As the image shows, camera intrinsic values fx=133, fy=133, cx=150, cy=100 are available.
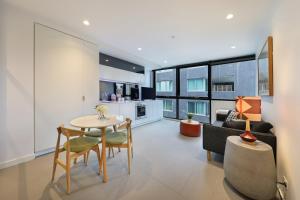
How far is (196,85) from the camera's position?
18.5 ft

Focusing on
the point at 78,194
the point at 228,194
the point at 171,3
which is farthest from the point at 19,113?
the point at 228,194

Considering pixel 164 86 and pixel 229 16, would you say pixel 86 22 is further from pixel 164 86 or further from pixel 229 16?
pixel 164 86

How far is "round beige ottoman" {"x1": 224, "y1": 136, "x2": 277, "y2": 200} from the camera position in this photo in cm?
143

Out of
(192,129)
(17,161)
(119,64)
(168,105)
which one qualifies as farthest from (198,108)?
(17,161)

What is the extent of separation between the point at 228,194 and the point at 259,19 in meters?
2.87

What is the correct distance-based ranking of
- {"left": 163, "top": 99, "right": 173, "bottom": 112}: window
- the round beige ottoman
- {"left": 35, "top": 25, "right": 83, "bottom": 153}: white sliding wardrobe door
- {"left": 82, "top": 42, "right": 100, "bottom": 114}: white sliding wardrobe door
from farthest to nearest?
{"left": 163, "top": 99, "right": 173, "bottom": 112}: window → {"left": 82, "top": 42, "right": 100, "bottom": 114}: white sliding wardrobe door → {"left": 35, "top": 25, "right": 83, "bottom": 153}: white sliding wardrobe door → the round beige ottoman

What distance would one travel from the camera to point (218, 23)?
98.4 inches

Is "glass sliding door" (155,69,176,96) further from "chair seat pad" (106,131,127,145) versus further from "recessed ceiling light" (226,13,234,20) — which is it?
"chair seat pad" (106,131,127,145)

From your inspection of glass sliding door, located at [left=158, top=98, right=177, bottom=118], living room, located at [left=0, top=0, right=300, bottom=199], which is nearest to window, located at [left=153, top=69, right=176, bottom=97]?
glass sliding door, located at [left=158, top=98, right=177, bottom=118]

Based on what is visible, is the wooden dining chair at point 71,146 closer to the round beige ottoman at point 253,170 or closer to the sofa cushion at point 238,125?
the round beige ottoman at point 253,170

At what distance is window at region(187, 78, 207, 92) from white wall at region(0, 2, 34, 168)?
517 centimetres

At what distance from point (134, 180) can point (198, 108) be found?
4.57 meters

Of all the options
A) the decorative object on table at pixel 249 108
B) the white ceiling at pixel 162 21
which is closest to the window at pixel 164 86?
the white ceiling at pixel 162 21

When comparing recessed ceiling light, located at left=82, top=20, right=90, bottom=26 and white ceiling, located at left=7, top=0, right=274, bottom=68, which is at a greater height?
recessed ceiling light, located at left=82, top=20, right=90, bottom=26
